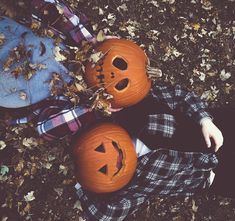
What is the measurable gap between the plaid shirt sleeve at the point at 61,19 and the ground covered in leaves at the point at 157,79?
1.23 meters

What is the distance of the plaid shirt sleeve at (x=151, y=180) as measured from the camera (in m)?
3.77

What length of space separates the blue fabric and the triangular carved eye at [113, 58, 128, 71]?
1.67 ft

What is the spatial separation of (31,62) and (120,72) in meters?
0.92

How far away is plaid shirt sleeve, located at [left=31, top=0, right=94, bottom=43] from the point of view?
12.1 feet

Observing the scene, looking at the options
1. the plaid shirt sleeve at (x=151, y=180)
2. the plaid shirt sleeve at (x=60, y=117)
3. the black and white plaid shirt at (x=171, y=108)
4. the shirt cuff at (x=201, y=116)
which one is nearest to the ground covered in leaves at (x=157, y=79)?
the plaid shirt sleeve at (x=151, y=180)

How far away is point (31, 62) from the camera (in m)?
3.72

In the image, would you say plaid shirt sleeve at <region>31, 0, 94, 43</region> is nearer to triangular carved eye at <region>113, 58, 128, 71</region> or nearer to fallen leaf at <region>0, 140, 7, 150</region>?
triangular carved eye at <region>113, 58, 128, 71</region>

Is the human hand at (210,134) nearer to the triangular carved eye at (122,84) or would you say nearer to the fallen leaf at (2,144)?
the triangular carved eye at (122,84)

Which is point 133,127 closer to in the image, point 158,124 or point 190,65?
point 158,124

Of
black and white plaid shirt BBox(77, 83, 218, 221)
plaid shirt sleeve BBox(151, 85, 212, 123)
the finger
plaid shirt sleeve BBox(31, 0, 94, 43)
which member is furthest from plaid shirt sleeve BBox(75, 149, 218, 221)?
plaid shirt sleeve BBox(31, 0, 94, 43)

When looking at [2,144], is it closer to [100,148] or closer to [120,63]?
[100,148]

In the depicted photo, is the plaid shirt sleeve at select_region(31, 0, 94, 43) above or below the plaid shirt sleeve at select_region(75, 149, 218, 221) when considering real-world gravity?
above

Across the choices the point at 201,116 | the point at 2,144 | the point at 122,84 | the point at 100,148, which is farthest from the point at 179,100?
the point at 2,144

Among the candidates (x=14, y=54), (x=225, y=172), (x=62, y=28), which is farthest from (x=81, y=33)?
(x=225, y=172)
